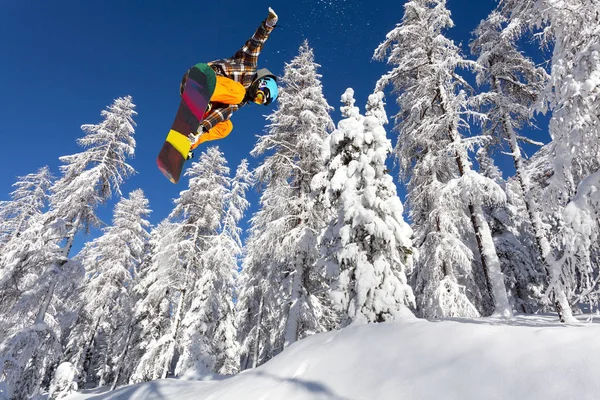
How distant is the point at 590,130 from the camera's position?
4.46 metres

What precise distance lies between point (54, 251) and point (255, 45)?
1264 centimetres

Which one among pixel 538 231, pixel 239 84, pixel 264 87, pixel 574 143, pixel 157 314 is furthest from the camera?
pixel 157 314

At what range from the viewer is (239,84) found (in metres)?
5.08

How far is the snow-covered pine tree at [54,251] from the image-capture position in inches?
451

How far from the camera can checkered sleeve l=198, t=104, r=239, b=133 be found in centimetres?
527

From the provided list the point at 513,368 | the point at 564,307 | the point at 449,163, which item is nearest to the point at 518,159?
the point at 449,163

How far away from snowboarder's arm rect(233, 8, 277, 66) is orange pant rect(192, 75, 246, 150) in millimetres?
451

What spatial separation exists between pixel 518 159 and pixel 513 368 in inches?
377

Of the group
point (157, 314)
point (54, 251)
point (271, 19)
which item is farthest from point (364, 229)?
point (157, 314)

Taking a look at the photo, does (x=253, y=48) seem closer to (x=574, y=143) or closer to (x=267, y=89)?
(x=267, y=89)

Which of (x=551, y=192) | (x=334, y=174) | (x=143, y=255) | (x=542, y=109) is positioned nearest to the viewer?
(x=551, y=192)

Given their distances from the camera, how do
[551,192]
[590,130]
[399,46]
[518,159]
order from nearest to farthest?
[590,130] → [551,192] → [518,159] → [399,46]

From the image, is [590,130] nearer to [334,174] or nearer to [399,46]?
[334,174]

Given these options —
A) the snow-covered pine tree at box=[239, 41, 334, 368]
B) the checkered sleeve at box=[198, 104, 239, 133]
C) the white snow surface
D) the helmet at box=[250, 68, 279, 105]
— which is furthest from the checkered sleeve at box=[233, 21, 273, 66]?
the snow-covered pine tree at box=[239, 41, 334, 368]
